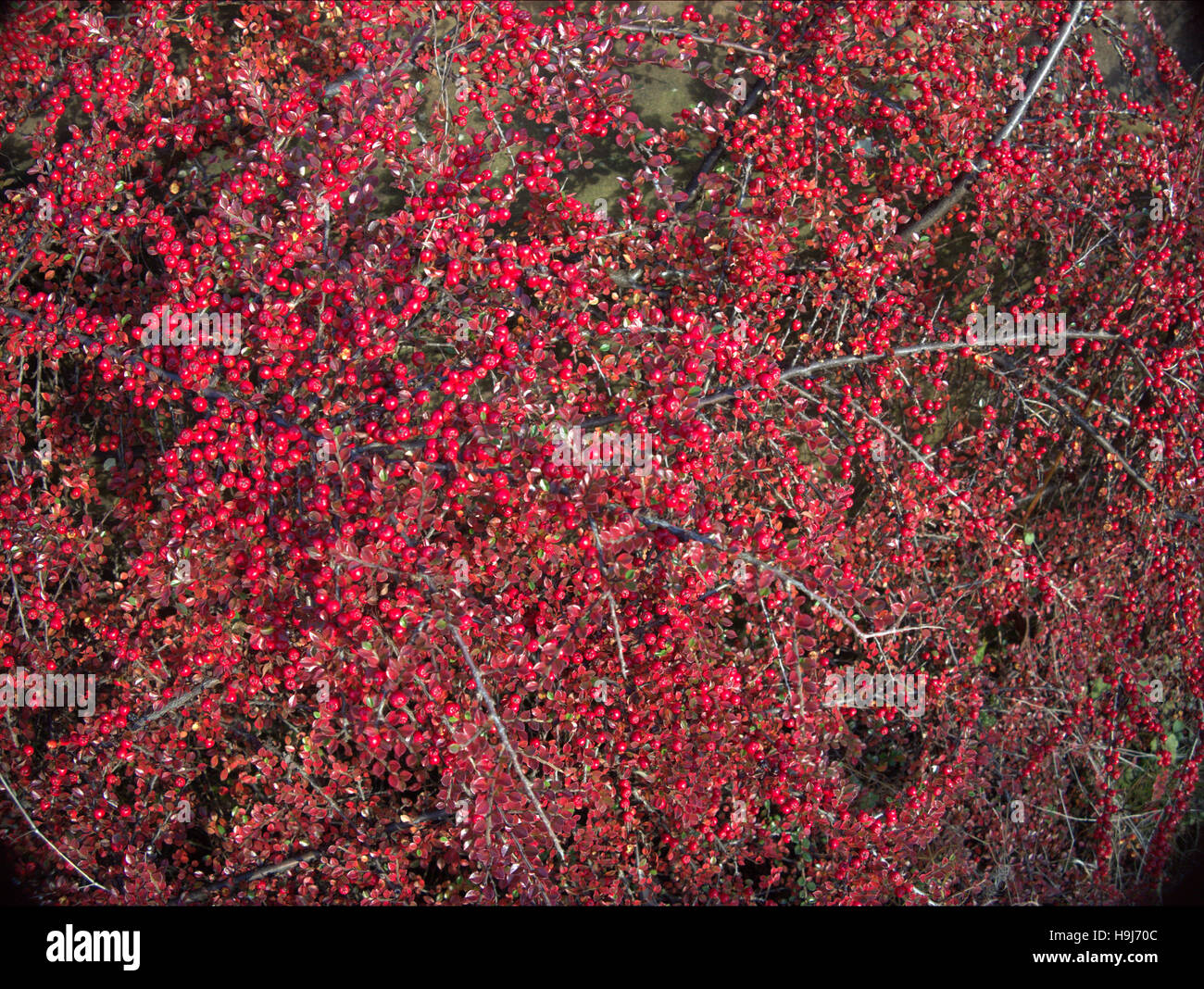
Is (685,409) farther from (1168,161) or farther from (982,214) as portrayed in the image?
(1168,161)

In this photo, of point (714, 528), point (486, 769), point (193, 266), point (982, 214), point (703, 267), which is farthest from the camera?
point (982, 214)

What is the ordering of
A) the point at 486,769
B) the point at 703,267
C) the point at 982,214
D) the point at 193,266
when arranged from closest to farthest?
the point at 486,769 < the point at 193,266 < the point at 703,267 < the point at 982,214

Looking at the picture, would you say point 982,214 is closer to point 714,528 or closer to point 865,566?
point 865,566

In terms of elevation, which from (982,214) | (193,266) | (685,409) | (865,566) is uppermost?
(982,214)

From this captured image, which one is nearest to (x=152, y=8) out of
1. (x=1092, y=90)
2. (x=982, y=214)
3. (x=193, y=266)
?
(x=193, y=266)

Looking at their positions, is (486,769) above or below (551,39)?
below

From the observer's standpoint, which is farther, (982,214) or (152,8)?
(982,214)
